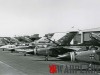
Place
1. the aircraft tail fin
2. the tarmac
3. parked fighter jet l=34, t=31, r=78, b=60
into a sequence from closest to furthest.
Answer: the tarmac → parked fighter jet l=34, t=31, r=78, b=60 → the aircraft tail fin

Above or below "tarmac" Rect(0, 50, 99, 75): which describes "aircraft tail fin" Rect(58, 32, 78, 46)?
above

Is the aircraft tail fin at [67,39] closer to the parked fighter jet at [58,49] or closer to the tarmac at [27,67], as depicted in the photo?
the parked fighter jet at [58,49]

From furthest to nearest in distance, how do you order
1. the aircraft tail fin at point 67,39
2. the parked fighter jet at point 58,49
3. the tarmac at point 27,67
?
the aircraft tail fin at point 67,39
the parked fighter jet at point 58,49
the tarmac at point 27,67

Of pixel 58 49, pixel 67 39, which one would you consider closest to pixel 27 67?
pixel 58 49

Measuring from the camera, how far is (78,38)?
51.2m

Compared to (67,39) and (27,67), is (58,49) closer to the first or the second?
(67,39)

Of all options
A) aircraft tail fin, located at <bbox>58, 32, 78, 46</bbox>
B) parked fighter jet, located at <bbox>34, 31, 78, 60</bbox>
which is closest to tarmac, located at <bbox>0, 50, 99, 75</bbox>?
parked fighter jet, located at <bbox>34, 31, 78, 60</bbox>

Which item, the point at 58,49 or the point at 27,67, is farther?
the point at 58,49

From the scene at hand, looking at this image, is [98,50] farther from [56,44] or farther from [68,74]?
[56,44]

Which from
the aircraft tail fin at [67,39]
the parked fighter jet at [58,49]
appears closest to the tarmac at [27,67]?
the parked fighter jet at [58,49]

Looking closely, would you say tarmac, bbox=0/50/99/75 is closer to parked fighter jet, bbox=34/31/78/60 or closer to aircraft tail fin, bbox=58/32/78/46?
parked fighter jet, bbox=34/31/78/60

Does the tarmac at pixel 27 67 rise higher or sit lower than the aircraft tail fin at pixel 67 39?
lower

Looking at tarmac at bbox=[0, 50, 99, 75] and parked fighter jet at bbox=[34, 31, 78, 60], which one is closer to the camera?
tarmac at bbox=[0, 50, 99, 75]

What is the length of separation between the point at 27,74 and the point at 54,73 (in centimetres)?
146
